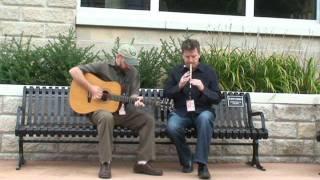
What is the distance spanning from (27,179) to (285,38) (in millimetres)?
4627

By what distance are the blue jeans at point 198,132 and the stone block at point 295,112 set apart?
131cm

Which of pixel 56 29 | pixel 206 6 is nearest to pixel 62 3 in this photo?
pixel 56 29

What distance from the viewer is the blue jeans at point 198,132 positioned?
6.39 meters

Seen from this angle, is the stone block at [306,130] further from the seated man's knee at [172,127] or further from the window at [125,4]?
the window at [125,4]

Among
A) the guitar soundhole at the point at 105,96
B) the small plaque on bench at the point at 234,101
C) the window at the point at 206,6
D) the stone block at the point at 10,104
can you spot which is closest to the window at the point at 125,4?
the window at the point at 206,6

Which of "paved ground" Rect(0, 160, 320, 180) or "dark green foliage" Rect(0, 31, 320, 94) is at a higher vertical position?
"dark green foliage" Rect(0, 31, 320, 94)

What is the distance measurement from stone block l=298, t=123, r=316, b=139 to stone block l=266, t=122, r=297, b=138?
0.08m

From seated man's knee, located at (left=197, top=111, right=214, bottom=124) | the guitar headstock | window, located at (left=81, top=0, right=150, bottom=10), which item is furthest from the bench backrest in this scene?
window, located at (left=81, top=0, right=150, bottom=10)

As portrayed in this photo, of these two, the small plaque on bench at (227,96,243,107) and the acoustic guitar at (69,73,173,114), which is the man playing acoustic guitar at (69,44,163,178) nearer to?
the acoustic guitar at (69,73,173,114)

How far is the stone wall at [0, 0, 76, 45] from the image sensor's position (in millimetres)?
8289

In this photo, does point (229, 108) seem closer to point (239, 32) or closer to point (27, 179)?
point (239, 32)

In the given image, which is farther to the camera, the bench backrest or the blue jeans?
the bench backrest

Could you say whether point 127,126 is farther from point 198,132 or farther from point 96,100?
point 198,132

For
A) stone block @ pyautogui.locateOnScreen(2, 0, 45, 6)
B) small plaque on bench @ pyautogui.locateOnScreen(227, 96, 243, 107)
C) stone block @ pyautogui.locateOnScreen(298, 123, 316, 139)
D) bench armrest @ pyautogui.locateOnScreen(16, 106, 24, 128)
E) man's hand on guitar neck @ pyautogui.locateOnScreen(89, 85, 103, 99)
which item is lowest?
stone block @ pyautogui.locateOnScreen(298, 123, 316, 139)
